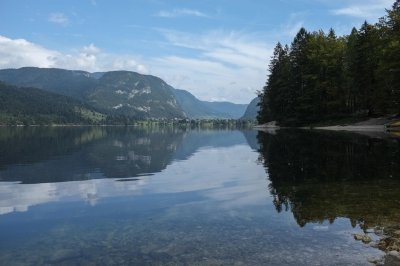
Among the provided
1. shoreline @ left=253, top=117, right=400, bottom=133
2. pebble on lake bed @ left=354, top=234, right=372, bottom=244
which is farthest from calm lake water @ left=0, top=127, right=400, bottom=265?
shoreline @ left=253, top=117, right=400, bottom=133

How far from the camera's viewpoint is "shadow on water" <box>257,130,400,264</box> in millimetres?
16375

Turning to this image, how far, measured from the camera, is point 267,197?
22281 mm

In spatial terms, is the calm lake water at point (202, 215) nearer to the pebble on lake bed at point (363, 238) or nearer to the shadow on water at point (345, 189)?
the shadow on water at point (345, 189)

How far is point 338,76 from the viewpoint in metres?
104

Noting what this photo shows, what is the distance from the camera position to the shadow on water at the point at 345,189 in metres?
16.4

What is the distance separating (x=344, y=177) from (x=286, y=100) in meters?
92.1

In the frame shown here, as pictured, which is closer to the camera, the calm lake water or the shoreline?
the calm lake water

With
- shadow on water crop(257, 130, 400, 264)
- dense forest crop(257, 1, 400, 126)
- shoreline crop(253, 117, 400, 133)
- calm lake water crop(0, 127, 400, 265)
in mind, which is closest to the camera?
calm lake water crop(0, 127, 400, 265)

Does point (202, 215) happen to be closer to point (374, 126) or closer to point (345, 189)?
point (345, 189)

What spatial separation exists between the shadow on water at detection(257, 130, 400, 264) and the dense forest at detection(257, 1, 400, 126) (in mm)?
45215

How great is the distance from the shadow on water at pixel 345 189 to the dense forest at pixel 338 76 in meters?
45.2

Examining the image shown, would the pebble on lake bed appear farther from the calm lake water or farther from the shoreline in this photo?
the shoreline

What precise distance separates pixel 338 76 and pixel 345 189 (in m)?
86.7

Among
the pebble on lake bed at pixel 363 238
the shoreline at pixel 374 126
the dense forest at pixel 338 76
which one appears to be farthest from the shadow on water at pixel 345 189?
the dense forest at pixel 338 76
